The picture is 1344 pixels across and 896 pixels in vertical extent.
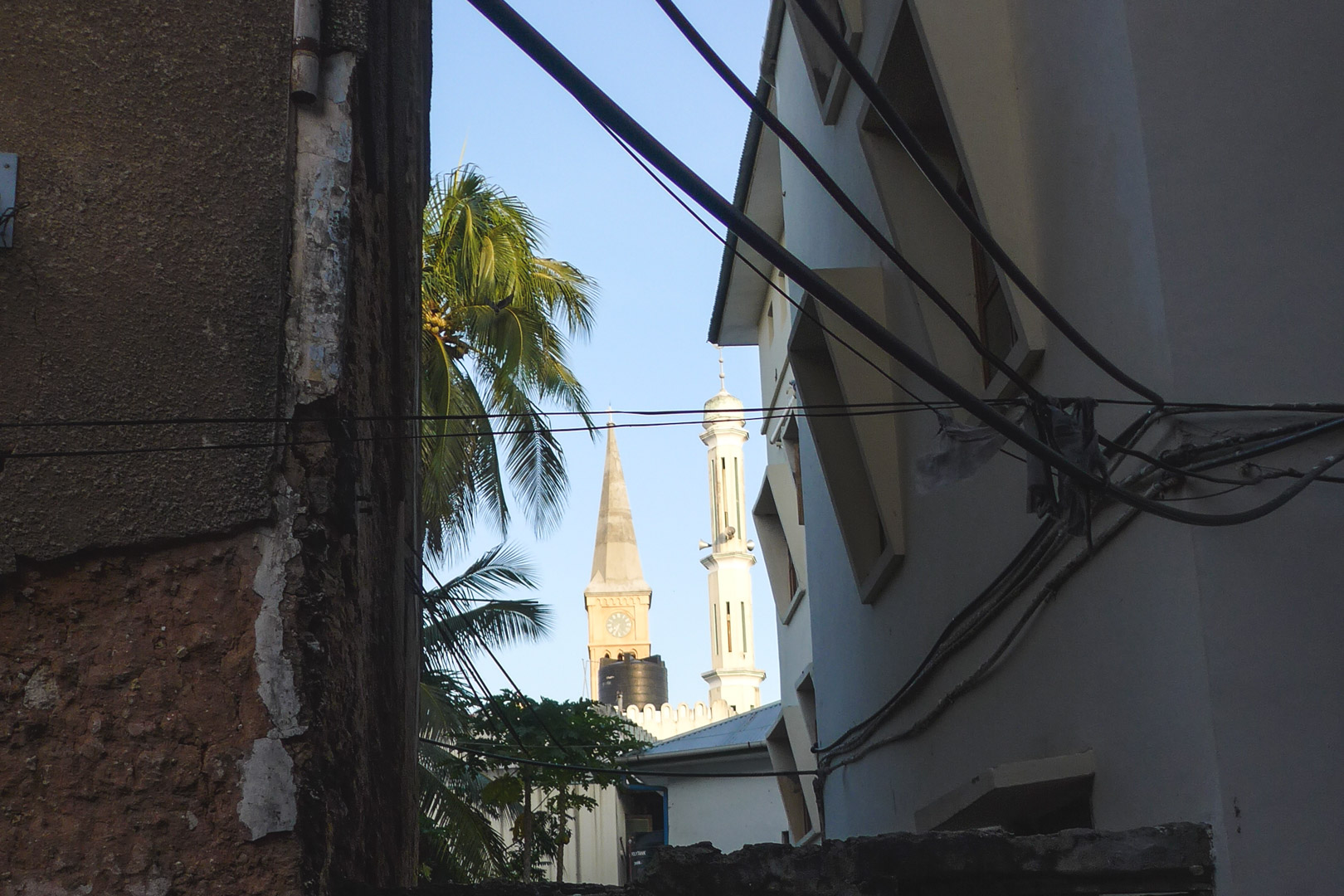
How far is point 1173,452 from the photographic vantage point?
4543mm

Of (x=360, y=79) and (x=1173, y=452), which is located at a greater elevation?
(x=360, y=79)

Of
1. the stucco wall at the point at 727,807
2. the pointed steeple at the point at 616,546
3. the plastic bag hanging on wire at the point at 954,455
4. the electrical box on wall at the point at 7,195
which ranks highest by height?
the pointed steeple at the point at 616,546

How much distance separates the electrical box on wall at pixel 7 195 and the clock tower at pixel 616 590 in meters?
75.3

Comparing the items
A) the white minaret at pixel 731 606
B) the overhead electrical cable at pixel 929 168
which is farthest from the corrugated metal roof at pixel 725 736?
the white minaret at pixel 731 606

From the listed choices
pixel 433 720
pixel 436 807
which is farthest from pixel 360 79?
pixel 436 807

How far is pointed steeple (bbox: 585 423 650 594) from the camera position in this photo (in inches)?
3132

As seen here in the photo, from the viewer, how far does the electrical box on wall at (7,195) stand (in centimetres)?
372

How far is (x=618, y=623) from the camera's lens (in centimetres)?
8038

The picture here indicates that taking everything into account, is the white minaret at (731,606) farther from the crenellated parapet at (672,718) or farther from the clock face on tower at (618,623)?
the crenellated parapet at (672,718)

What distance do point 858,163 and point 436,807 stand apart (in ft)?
33.0

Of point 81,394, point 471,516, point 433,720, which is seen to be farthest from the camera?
point 471,516

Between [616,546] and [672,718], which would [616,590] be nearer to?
[616,546]

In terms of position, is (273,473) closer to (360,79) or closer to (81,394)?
(81,394)

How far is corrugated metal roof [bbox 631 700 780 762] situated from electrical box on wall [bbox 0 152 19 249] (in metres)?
24.1
